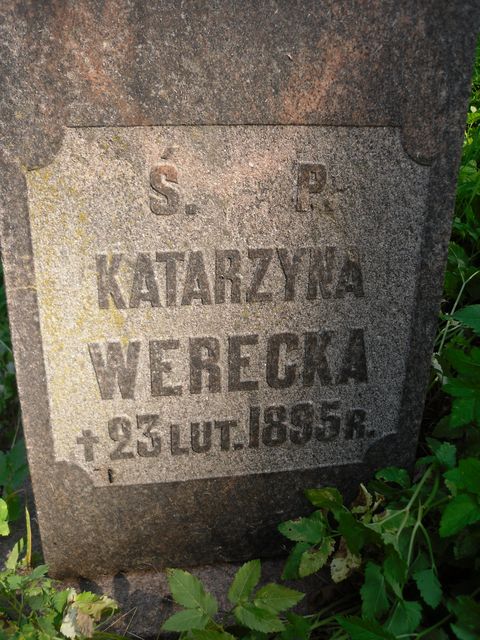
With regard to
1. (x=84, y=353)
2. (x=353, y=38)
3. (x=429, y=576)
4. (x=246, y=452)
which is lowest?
(x=429, y=576)

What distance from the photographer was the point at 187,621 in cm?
103

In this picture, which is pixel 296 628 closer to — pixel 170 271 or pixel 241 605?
pixel 241 605

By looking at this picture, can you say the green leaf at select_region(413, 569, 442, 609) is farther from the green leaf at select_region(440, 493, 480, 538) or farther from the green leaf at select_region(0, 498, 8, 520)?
the green leaf at select_region(0, 498, 8, 520)

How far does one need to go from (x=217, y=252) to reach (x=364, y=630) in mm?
773

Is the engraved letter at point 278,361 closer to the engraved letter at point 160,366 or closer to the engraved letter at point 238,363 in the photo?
the engraved letter at point 238,363

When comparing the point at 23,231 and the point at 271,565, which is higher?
the point at 23,231

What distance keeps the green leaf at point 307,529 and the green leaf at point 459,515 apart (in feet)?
0.89

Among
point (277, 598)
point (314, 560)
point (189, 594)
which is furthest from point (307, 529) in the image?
point (189, 594)

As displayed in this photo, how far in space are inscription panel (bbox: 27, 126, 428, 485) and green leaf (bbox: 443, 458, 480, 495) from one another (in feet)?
1.02

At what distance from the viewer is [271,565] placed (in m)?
1.46

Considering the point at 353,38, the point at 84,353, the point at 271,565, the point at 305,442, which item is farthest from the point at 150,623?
the point at 353,38

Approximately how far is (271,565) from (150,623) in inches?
13.2

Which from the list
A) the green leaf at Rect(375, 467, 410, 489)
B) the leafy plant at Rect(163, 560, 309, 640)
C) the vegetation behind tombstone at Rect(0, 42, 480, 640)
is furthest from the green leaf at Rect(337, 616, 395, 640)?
the green leaf at Rect(375, 467, 410, 489)

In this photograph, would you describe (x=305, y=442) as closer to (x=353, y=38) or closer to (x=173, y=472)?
(x=173, y=472)
